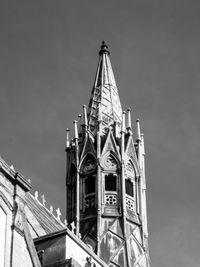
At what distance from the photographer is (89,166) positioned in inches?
2173

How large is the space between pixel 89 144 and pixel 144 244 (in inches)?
299

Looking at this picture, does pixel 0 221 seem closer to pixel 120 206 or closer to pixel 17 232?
pixel 17 232

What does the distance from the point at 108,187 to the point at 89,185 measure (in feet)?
4.20

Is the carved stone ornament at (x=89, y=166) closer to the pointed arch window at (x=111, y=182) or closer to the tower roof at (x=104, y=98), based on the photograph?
the pointed arch window at (x=111, y=182)

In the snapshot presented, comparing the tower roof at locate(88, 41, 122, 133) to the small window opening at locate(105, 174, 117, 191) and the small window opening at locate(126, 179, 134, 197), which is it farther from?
the small window opening at locate(126, 179, 134, 197)

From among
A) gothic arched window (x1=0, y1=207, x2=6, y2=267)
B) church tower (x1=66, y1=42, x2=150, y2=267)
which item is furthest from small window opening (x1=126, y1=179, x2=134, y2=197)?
gothic arched window (x1=0, y1=207, x2=6, y2=267)

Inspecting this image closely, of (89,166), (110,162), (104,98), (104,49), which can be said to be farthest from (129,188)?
(104,49)

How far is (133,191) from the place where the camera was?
180ft

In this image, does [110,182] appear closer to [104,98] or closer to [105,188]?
[105,188]

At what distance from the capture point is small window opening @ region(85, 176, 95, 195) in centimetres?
5397

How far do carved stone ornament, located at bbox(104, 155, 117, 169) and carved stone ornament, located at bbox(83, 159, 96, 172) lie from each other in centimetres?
77

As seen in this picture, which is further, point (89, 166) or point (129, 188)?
point (89, 166)

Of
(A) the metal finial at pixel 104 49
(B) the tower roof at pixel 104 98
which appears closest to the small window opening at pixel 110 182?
(B) the tower roof at pixel 104 98

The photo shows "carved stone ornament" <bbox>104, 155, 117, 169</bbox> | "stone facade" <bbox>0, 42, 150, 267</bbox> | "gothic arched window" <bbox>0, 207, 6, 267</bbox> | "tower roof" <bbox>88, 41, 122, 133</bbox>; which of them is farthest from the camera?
"tower roof" <bbox>88, 41, 122, 133</bbox>
